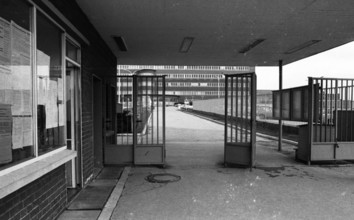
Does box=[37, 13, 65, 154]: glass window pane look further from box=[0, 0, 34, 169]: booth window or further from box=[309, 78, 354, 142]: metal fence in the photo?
box=[309, 78, 354, 142]: metal fence

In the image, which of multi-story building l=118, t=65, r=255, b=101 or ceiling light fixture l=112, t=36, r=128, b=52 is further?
multi-story building l=118, t=65, r=255, b=101

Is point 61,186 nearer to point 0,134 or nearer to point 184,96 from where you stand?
point 0,134

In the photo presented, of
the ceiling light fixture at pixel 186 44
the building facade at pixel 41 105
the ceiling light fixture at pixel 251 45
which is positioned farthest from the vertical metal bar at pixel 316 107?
the building facade at pixel 41 105

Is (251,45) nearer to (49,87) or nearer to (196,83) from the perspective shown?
(49,87)

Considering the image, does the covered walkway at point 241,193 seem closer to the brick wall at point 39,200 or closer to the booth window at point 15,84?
the brick wall at point 39,200

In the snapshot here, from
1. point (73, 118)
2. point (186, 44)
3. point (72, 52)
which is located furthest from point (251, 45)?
point (73, 118)

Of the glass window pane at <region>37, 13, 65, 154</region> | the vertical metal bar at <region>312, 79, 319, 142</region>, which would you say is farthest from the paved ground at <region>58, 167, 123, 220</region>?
the vertical metal bar at <region>312, 79, 319, 142</region>

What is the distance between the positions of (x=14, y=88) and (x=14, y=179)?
2.96 feet

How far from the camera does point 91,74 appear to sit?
6.63m

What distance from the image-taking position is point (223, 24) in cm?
667

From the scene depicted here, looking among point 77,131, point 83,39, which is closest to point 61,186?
point 77,131

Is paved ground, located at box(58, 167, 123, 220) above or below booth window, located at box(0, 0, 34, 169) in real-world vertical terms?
below

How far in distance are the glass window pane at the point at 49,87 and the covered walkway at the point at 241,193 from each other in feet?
4.79

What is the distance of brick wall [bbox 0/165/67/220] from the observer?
300 centimetres
